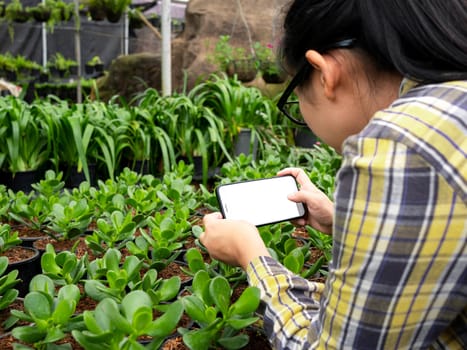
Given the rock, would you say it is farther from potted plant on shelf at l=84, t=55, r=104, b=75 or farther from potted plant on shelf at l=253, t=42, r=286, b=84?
potted plant on shelf at l=84, t=55, r=104, b=75

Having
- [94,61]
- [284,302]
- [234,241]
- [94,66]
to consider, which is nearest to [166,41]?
[234,241]

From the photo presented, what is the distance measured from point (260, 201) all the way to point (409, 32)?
20.8 inches

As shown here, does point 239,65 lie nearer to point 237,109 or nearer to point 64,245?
point 237,109

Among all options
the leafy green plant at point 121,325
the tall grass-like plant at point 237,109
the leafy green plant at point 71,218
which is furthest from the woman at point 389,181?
the tall grass-like plant at point 237,109

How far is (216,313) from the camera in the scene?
89 centimetres

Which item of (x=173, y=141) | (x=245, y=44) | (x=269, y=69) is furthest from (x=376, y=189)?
(x=245, y=44)

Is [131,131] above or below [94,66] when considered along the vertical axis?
above

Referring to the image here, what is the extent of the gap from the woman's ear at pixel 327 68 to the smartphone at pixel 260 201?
372 mm

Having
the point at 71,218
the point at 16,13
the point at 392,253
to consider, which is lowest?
the point at 16,13

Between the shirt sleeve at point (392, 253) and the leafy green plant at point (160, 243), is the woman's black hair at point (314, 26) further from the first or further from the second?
the leafy green plant at point (160, 243)

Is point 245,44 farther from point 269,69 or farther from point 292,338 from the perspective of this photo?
point 292,338

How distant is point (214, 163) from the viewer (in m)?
3.36

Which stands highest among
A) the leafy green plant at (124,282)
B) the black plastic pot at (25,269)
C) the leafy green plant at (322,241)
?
the leafy green plant at (124,282)

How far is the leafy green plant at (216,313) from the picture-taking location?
32.8 inches
